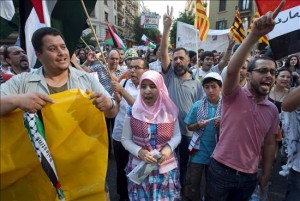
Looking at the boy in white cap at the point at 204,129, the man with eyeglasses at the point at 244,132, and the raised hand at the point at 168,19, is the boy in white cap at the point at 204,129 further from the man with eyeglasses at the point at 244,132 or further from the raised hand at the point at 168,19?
the raised hand at the point at 168,19

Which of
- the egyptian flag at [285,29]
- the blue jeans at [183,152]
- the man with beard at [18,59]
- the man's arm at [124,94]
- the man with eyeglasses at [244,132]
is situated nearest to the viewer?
the man with eyeglasses at [244,132]

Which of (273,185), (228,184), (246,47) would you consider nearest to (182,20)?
(273,185)

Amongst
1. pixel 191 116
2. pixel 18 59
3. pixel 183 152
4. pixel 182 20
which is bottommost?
pixel 183 152

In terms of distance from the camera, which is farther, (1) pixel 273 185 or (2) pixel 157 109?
(1) pixel 273 185

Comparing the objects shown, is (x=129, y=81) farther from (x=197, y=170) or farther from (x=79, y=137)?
(x=79, y=137)

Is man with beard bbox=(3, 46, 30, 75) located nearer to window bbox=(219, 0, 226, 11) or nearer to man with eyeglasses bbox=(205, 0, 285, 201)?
man with eyeglasses bbox=(205, 0, 285, 201)

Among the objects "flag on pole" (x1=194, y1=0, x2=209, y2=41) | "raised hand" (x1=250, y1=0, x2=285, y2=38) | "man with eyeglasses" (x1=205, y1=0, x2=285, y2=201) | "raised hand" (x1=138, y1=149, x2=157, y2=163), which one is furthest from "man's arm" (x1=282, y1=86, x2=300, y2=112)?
A: "flag on pole" (x1=194, y1=0, x2=209, y2=41)

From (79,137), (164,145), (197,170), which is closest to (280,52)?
(164,145)

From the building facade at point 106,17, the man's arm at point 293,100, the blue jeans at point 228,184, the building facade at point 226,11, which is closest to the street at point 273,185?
the blue jeans at point 228,184

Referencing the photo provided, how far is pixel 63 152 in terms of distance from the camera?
1885mm

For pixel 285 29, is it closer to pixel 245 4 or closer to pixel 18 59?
pixel 18 59

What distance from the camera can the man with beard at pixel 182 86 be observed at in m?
3.59

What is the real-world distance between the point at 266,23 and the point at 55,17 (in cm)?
206

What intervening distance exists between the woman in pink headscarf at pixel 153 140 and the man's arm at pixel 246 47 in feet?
2.63
